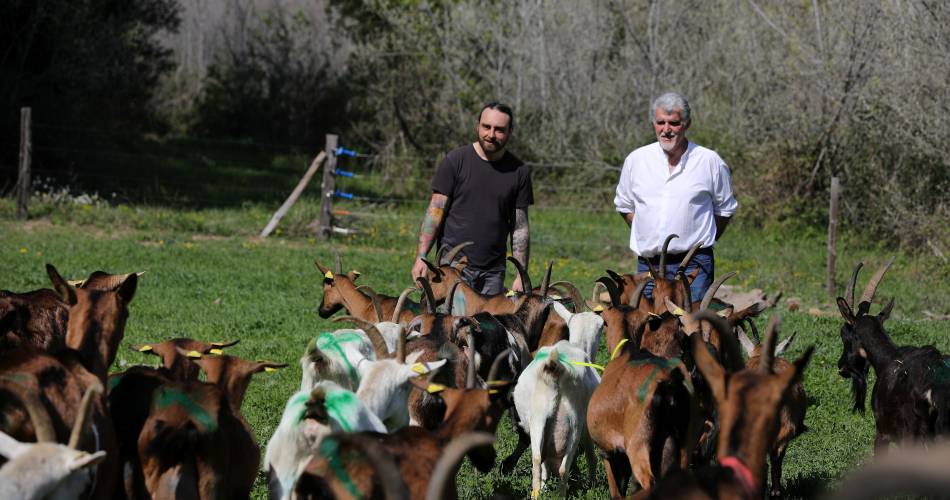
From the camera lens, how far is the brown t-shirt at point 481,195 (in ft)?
26.4

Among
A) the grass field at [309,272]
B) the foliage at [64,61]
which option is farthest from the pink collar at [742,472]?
the foliage at [64,61]

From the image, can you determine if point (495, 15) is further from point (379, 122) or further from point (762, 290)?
point (762, 290)

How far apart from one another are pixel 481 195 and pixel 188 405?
12.0 feet

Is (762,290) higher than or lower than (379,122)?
lower

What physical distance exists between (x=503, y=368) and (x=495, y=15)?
17473 millimetres

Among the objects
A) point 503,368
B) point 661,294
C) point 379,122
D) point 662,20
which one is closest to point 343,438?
point 503,368

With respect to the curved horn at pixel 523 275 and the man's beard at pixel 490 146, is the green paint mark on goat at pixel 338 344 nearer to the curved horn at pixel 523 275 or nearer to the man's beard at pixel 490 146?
the curved horn at pixel 523 275

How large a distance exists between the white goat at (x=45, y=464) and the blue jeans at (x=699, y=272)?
4.41 metres

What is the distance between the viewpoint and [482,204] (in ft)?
26.5

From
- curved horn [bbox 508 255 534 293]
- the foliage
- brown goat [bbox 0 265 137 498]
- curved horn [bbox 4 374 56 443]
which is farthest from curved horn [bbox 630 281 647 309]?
the foliage

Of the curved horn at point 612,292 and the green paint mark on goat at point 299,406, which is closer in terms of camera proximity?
the green paint mark on goat at point 299,406

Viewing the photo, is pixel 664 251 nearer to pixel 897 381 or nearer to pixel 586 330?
pixel 586 330

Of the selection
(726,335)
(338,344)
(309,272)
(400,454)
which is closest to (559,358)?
(338,344)

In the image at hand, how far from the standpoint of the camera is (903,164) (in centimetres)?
1830
